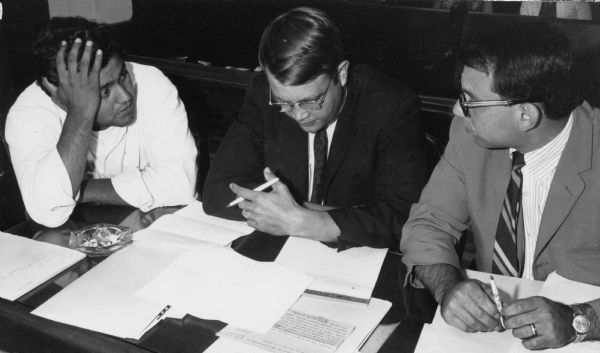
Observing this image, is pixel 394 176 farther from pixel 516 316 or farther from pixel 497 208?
pixel 516 316

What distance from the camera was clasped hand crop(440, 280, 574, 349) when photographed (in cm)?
112

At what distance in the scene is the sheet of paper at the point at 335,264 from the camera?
1.32 metres

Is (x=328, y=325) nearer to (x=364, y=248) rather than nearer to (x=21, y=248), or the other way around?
(x=364, y=248)

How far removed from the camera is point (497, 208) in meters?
1.59

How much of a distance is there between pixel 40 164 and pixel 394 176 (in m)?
1.16

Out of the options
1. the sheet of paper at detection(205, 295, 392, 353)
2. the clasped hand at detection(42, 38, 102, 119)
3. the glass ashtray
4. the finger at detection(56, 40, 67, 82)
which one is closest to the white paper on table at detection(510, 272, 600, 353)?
the sheet of paper at detection(205, 295, 392, 353)

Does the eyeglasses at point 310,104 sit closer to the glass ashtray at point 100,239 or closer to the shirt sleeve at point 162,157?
the shirt sleeve at point 162,157

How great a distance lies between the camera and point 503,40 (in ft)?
4.74

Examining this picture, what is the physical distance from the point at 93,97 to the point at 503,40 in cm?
131

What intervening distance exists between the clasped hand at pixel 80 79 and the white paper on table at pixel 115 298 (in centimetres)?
67

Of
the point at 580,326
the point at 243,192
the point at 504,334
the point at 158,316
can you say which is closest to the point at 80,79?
the point at 243,192

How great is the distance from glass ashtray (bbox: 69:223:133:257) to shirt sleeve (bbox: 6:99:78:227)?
173 mm

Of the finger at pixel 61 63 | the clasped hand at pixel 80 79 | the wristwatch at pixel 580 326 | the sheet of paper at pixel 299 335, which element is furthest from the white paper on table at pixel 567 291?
the finger at pixel 61 63

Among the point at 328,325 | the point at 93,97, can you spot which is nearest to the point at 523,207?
the point at 328,325
